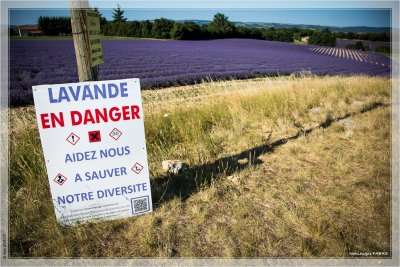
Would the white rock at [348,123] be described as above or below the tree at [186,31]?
below

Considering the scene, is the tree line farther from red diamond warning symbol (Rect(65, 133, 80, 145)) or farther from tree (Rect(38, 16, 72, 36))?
red diamond warning symbol (Rect(65, 133, 80, 145))

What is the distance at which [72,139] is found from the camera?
221 cm

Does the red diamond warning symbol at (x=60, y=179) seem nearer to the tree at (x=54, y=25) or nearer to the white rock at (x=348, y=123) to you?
the white rock at (x=348, y=123)

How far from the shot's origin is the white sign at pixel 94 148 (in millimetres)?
2146

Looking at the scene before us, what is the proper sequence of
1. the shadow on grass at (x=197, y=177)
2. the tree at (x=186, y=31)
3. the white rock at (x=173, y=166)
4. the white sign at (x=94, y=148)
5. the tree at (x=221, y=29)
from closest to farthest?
the white sign at (x=94, y=148) → the shadow on grass at (x=197, y=177) → the white rock at (x=173, y=166) → the tree at (x=186, y=31) → the tree at (x=221, y=29)

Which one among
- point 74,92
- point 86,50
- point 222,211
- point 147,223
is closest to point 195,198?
point 222,211

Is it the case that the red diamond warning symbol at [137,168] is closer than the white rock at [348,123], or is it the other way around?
the red diamond warning symbol at [137,168]

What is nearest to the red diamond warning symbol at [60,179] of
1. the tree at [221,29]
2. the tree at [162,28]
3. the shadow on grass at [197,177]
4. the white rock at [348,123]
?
the shadow on grass at [197,177]

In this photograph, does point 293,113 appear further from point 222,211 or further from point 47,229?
point 47,229

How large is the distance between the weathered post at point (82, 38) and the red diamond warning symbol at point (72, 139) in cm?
66

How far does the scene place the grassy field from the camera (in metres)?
2.20

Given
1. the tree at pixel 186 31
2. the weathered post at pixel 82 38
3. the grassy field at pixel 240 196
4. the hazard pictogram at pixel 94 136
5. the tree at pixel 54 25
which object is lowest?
the grassy field at pixel 240 196

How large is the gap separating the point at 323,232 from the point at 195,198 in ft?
4.33

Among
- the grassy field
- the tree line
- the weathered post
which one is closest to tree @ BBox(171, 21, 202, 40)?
Result: the tree line
